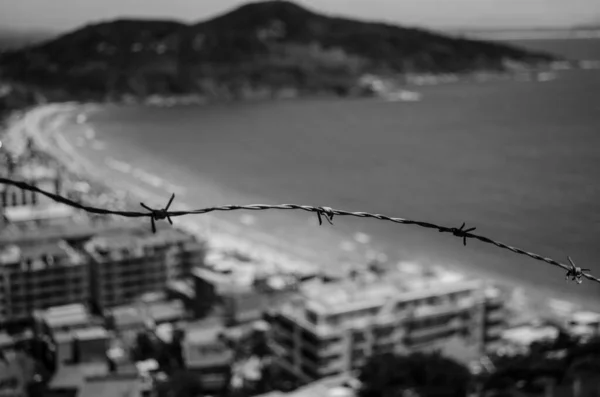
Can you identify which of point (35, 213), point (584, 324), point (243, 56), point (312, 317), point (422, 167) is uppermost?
point (243, 56)

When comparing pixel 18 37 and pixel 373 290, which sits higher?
pixel 18 37

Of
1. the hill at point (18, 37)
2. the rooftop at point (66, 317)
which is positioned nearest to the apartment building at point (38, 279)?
the rooftop at point (66, 317)

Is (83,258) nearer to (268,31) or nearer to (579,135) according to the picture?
(579,135)

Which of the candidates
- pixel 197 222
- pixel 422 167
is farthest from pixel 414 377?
pixel 422 167

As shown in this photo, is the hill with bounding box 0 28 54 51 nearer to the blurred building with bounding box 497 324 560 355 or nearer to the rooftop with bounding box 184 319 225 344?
the rooftop with bounding box 184 319 225 344

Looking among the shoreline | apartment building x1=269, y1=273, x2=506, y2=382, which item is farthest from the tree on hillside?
the shoreline

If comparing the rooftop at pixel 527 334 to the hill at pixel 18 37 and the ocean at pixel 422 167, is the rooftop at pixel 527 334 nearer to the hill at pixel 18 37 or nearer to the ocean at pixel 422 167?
the ocean at pixel 422 167

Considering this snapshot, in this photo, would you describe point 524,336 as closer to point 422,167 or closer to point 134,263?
point 134,263
